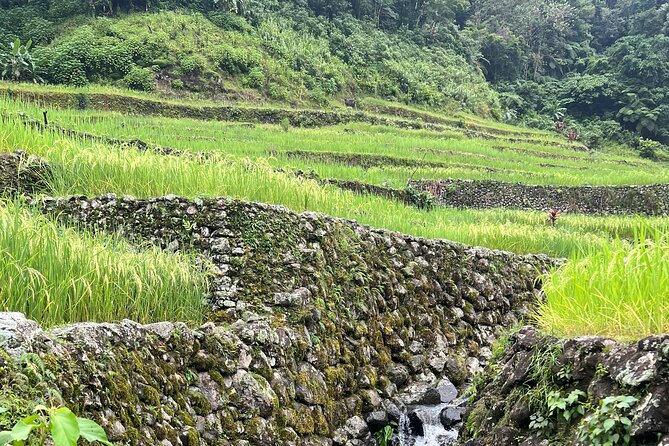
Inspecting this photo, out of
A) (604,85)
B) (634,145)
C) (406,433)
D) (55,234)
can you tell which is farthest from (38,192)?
(604,85)

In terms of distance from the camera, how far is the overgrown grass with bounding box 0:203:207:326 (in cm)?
304

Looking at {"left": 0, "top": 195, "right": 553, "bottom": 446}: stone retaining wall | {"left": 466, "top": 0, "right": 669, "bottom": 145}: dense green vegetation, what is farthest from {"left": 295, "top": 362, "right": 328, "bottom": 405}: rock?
{"left": 466, "top": 0, "right": 669, "bottom": 145}: dense green vegetation

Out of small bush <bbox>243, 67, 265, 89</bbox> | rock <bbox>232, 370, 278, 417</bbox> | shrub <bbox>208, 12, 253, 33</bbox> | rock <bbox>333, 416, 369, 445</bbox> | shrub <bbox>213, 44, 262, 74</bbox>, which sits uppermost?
shrub <bbox>208, 12, 253, 33</bbox>

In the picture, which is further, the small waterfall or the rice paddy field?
the small waterfall

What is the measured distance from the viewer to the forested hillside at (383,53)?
2517cm

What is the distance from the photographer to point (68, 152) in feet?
19.1

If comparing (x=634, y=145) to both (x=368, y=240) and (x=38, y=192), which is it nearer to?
(x=368, y=240)

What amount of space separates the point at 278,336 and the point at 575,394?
232cm

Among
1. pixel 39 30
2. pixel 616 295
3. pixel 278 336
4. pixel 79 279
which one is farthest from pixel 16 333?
pixel 39 30

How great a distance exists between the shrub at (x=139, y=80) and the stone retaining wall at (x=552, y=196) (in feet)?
48.0

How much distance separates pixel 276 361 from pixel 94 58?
23.3 metres

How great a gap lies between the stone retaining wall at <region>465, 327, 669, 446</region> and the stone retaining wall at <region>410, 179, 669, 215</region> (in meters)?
10.6

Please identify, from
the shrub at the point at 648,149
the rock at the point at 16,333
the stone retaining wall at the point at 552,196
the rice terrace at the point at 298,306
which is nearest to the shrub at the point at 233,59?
the rice terrace at the point at 298,306

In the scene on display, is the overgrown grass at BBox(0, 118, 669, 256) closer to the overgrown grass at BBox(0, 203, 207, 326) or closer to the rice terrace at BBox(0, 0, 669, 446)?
the rice terrace at BBox(0, 0, 669, 446)
